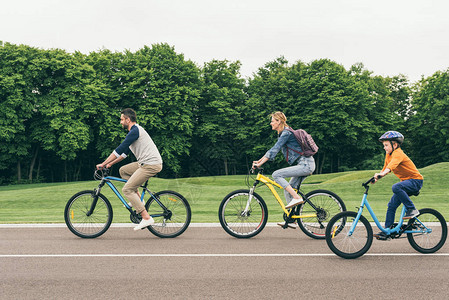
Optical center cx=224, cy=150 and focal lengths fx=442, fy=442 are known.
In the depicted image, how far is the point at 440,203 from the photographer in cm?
1752

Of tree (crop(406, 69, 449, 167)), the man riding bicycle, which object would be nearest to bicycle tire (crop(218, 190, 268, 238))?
the man riding bicycle

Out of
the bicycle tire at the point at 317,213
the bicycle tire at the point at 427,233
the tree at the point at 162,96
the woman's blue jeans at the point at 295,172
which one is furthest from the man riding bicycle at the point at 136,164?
the tree at the point at 162,96

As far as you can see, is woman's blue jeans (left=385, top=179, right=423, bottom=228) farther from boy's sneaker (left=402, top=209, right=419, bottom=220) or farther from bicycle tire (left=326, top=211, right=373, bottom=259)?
bicycle tire (left=326, top=211, right=373, bottom=259)

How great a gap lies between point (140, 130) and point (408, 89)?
5835 centimetres

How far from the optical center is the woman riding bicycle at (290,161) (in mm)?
7625

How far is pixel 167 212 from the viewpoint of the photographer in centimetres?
777

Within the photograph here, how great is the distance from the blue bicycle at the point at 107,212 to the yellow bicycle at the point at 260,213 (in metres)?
0.76

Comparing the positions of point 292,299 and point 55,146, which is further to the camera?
point 55,146

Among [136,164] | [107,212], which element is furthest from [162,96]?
[107,212]

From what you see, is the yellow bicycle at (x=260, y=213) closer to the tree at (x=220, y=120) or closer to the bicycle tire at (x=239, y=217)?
the bicycle tire at (x=239, y=217)

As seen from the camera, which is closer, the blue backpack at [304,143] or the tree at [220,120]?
the blue backpack at [304,143]

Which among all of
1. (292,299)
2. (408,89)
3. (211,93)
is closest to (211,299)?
(292,299)

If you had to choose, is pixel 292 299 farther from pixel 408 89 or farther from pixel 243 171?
pixel 408 89

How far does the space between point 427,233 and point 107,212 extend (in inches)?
206
